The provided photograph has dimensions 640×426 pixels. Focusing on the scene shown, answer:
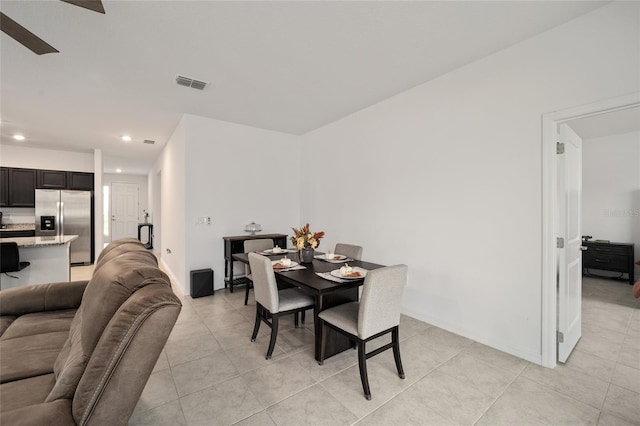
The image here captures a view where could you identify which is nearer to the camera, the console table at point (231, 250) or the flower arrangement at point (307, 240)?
the flower arrangement at point (307, 240)

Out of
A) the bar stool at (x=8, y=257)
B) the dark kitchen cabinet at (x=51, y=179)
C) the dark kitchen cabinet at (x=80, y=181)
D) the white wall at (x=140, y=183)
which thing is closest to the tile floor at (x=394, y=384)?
the bar stool at (x=8, y=257)

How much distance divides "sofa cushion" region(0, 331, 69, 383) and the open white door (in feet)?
11.9

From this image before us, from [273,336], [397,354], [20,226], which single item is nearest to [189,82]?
[273,336]

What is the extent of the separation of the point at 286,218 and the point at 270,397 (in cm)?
355

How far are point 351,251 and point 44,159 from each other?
737cm

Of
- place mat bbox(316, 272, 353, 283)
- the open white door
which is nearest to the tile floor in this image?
the open white door

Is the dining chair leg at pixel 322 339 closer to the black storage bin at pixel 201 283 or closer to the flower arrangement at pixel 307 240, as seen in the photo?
the flower arrangement at pixel 307 240

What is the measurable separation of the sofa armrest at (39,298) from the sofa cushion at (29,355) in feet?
1.69

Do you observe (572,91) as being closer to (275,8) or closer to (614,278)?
(275,8)

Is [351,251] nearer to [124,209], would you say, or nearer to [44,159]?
[44,159]

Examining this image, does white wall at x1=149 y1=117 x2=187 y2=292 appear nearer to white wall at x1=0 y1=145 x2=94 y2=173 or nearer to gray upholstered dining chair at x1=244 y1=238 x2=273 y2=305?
gray upholstered dining chair at x1=244 y1=238 x2=273 y2=305

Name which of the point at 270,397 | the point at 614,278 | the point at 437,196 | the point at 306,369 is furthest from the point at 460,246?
the point at 614,278

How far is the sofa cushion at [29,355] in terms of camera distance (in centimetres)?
139

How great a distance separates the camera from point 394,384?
2.05 metres
